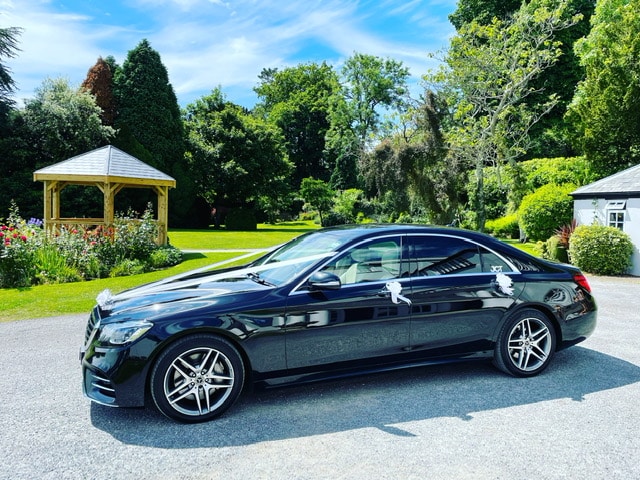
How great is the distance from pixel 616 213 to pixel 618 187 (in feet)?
2.39

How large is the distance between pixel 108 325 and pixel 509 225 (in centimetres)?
2359

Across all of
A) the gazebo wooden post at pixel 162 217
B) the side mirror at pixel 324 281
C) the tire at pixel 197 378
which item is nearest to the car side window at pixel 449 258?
the side mirror at pixel 324 281

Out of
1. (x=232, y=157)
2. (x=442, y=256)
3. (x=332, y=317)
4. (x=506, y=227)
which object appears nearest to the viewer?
(x=332, y=317)

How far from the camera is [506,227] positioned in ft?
79.0

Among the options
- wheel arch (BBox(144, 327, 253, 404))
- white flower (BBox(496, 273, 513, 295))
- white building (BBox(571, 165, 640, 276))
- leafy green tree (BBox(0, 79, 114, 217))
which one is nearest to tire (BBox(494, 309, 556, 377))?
white flower (BBox(496, 273, 513, 295))

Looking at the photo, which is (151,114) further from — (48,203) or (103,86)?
(48,203)

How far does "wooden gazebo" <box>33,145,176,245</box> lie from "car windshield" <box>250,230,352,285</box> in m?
10.5

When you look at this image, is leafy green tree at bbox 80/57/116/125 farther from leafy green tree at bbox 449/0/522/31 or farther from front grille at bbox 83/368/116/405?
front grille at bbox 83/368/116/405

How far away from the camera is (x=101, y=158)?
14961 mm

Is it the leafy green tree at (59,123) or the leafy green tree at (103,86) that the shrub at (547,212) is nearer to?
the leafy green tree at (59,123)

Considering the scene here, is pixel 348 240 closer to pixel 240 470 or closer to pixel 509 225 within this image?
pixel 240 470

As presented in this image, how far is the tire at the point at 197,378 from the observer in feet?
11.2

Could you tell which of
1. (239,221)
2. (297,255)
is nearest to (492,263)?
(297,255)

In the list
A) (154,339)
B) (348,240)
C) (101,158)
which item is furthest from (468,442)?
(101,158)
